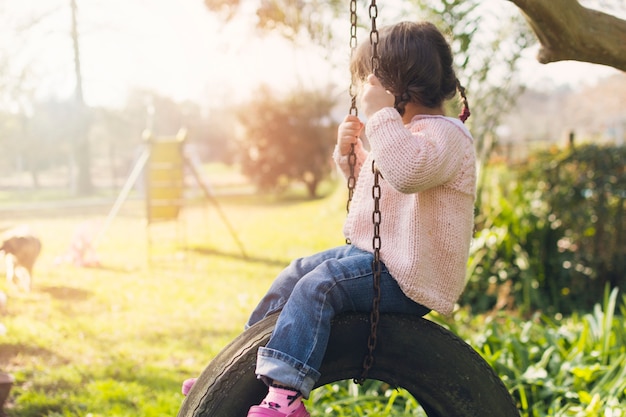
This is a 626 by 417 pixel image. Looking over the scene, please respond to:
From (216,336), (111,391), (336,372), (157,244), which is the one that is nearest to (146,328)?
(216,336)

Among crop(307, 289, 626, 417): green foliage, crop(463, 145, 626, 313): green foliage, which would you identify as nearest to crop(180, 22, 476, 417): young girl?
crop(307, 289, 626, 417): green foliage

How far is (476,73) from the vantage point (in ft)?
16.7

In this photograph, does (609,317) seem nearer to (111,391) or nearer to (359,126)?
(359,126)

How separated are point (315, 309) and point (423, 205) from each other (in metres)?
0.49

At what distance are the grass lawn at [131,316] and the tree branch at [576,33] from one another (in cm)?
247

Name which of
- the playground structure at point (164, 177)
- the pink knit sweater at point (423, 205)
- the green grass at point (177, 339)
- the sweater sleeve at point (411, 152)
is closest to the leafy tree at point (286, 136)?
the green grass at point (177, 339)

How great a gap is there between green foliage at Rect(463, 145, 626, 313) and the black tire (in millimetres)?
3283

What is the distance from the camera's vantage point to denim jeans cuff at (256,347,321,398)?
5.78ft

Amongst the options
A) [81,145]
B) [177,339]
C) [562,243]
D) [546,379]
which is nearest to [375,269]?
[546,379]

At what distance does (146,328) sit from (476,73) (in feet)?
11.0

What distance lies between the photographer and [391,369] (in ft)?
6.50

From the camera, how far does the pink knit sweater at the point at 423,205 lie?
185cm

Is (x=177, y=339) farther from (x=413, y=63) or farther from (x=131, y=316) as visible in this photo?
(x=413, y=63)

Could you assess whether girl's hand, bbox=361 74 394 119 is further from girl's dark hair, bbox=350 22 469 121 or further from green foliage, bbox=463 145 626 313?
green foliage, bbox=463 145 626 313
